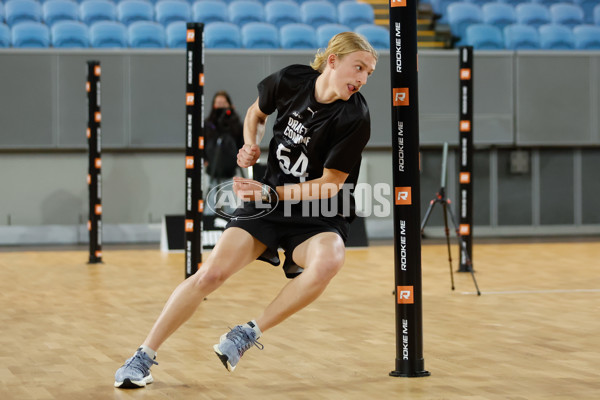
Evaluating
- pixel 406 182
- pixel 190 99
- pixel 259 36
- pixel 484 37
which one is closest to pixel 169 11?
pixel 259 36

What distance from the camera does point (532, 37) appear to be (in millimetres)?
17141

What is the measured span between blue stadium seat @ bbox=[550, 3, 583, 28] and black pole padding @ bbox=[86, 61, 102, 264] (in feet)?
32.1

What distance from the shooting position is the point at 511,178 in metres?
16.8

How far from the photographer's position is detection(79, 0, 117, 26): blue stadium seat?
16219 millimetres

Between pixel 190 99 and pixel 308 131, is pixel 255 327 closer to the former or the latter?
pixel 308 131

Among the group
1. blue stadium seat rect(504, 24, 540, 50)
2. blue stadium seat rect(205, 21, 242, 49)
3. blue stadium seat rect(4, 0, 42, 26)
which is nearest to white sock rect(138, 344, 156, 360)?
blue stadium seat rect(205, 21, 242, 49)

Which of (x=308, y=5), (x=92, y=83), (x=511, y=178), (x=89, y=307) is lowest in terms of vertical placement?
(x=89, y=307)

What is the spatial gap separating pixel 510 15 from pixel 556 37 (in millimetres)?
1101

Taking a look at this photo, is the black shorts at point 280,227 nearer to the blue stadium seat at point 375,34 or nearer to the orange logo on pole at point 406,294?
the orange logo on pole at point 406,294

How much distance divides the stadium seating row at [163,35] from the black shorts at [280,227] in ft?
37.5

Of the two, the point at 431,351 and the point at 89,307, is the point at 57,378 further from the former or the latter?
the point at 89,307

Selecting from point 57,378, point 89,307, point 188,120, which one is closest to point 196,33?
point 188,120

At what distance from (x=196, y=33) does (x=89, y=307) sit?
2613mm

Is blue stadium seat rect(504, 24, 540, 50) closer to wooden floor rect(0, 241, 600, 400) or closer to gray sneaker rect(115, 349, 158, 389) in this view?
wooden floor rect(0, 241, 600, 400)
